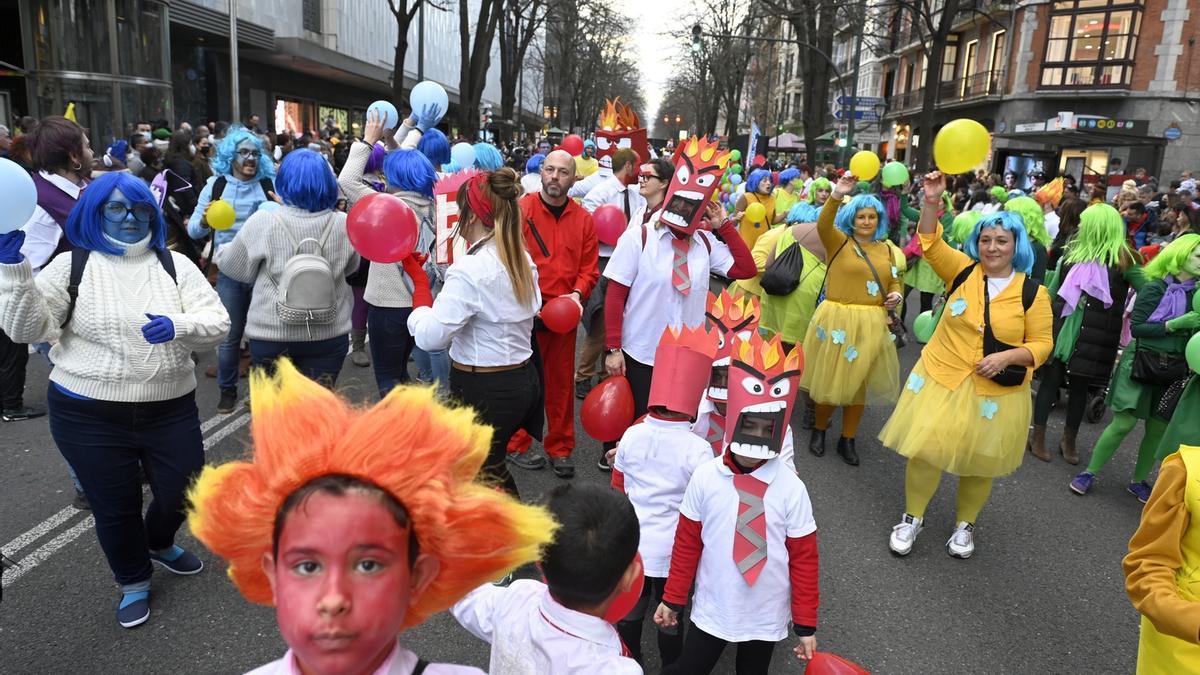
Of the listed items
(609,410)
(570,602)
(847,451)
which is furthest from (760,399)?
(847,451)

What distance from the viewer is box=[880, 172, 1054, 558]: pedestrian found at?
3.96 metres

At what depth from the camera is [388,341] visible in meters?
5.32

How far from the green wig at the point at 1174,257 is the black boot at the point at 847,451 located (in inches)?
85.8

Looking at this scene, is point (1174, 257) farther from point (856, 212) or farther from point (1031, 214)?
point (856, 212)

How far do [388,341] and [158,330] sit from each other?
2.40 m

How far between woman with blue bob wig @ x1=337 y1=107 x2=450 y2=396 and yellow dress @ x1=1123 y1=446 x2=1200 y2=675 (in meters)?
3.78

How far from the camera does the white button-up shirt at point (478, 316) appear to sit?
336 cm

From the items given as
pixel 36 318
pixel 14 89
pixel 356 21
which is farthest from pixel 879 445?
pixel 356 21

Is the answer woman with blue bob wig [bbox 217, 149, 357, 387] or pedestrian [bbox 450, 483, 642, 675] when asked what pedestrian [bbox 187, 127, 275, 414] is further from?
pedestrian [bbox 450, 483, 642, 675]

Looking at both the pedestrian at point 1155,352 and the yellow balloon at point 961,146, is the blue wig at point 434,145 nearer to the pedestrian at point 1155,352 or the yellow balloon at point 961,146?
the yellow balloon at point 961,146

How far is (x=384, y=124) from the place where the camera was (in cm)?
492

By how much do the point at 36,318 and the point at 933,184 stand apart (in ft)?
13.3

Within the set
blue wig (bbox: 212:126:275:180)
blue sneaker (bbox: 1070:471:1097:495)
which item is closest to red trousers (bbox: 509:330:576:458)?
blue wig (bbox: 212:126:275:180)

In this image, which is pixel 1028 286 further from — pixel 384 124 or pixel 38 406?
pixel 38 406
